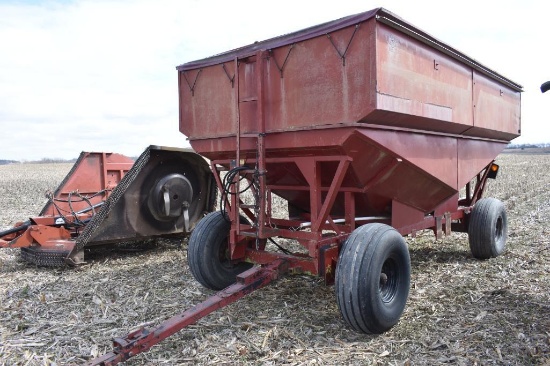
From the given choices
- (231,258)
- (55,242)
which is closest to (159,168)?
(55,242)

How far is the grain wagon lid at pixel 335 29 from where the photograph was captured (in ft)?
12.2

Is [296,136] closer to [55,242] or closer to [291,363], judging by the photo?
[291,363]

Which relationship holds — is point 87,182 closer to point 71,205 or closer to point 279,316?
point 71,205

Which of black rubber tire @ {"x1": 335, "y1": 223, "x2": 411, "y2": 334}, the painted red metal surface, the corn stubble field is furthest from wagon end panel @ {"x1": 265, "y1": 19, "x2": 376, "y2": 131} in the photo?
the painted red metal surface

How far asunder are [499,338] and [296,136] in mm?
2400

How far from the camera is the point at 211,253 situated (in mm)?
4949

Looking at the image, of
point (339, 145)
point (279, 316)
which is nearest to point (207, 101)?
point (339, 145)

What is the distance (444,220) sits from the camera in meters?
5.88

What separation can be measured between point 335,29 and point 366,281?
214 cm

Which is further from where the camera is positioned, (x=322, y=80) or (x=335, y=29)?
(x=322, y=80)

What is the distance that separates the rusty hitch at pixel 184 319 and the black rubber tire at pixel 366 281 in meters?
0.71

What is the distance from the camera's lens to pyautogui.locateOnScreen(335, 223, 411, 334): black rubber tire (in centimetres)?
363

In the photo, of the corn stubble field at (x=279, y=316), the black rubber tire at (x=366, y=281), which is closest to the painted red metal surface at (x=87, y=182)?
the corn stubble field at (x=279, y=316)

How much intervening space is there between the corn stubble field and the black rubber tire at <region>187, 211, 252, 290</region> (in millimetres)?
220
